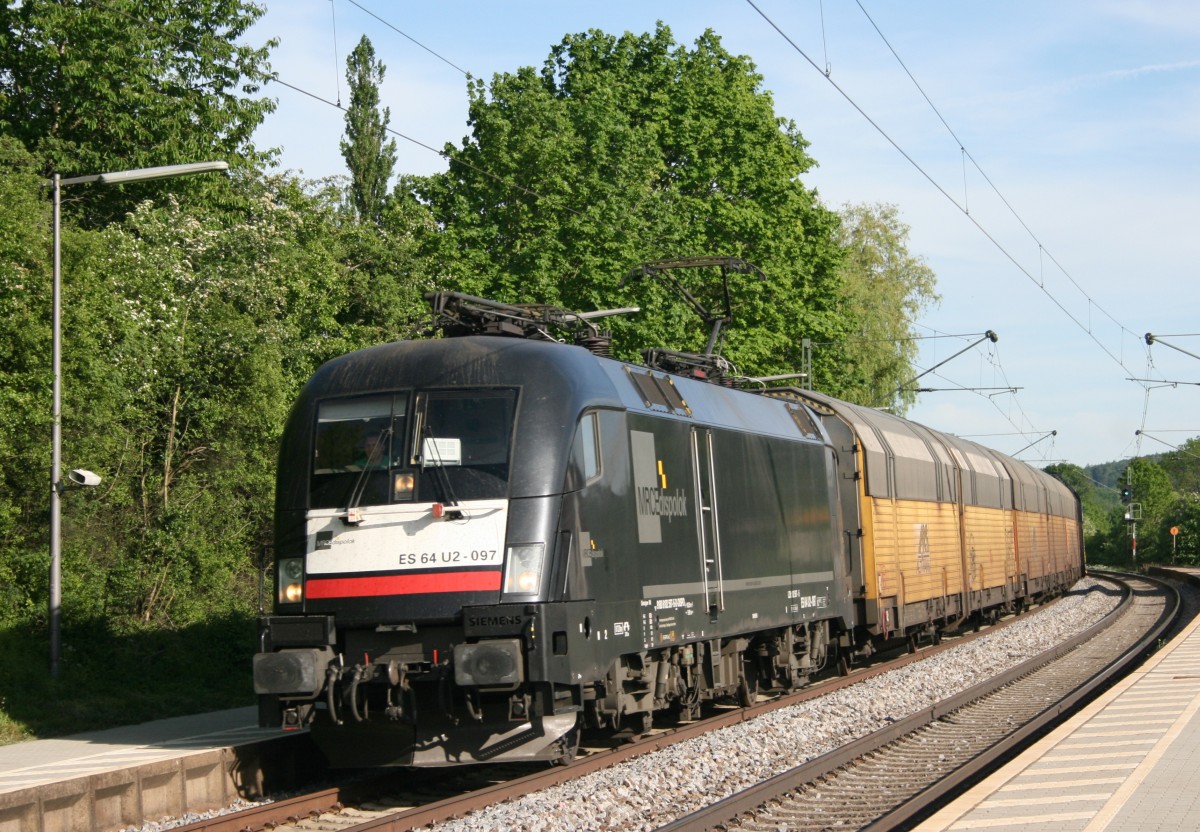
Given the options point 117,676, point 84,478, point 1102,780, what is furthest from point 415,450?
point 117,676

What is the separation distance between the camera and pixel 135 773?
408 inches

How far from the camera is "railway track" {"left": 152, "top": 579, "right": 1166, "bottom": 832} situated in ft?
32.2

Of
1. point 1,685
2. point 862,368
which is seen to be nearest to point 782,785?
point 1,685

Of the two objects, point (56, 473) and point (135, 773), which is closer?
point (135, 773)

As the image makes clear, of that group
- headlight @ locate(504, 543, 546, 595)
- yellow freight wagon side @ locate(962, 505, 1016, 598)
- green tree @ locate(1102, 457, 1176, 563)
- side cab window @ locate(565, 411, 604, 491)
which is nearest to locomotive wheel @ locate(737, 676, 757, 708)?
side cab window @ locate(565, 411, 604, 491)

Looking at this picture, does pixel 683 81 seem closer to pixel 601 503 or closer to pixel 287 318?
pixel 287 318

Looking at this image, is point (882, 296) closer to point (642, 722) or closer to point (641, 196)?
point (641, 196)

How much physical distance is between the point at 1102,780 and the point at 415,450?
547 centimetres

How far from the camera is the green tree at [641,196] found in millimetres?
32531

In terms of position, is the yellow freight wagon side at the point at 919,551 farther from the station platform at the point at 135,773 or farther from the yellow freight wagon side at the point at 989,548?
the station platform at the point at 135,773

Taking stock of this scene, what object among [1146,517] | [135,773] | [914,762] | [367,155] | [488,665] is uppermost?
[367,155]

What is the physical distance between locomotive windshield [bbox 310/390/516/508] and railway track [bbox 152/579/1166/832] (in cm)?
225

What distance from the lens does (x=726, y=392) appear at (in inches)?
608

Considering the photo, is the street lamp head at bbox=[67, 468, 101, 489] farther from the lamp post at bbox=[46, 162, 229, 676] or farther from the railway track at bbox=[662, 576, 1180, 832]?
the railway track at bbox=[662, 576, 1180, 832]
